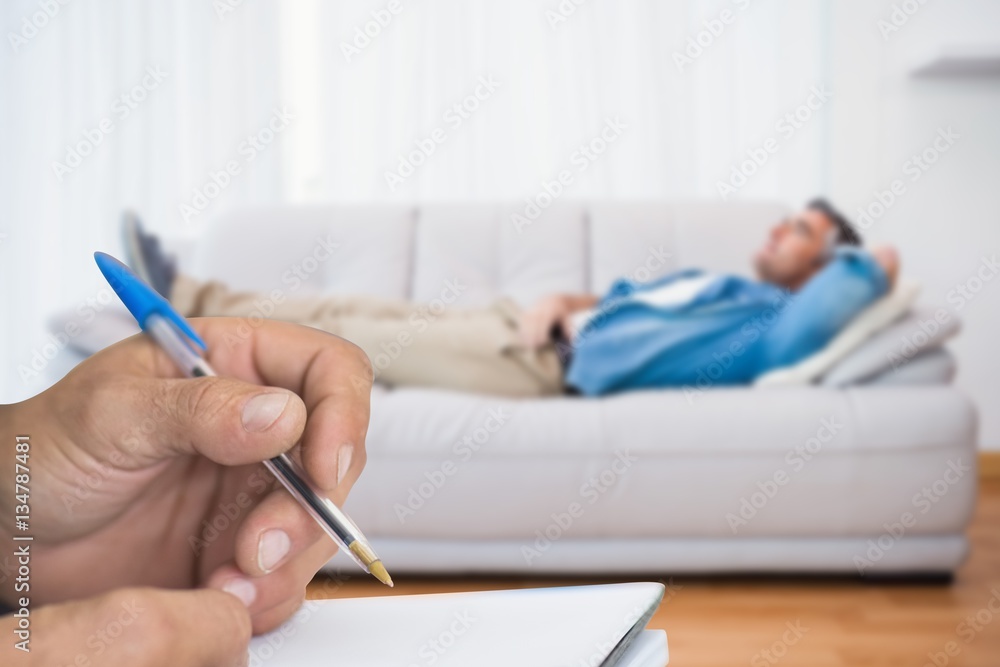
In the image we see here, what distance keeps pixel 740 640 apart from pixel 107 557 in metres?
1.04

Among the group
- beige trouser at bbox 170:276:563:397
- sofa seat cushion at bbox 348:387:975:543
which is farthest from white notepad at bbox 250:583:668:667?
beige trouser at bbox 170:276:563:397

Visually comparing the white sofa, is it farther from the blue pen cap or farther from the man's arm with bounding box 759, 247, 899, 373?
the blue pen cap

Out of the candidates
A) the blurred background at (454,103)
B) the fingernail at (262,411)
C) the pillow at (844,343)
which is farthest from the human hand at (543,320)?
the fingernail at (262,411)

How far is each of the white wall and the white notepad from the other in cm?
267

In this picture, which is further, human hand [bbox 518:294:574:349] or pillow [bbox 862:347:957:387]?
human hand [bbox 518:294:574:349]

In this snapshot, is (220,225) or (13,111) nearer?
(220,225)

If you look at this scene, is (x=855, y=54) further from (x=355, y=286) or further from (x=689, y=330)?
(x=355, y=286)

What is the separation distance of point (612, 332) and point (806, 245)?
627 mm

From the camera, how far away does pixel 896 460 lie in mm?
1474

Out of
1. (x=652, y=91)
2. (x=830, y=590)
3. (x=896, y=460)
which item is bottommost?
(x=830, y=590)

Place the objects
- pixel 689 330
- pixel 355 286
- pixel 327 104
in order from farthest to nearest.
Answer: pixel 327 104
pixel 355 286
pixel 689 330

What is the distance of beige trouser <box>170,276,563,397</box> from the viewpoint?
1.69 metres

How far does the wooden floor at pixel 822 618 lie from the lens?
1160 millimetres

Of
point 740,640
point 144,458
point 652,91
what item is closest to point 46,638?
point 144,458
